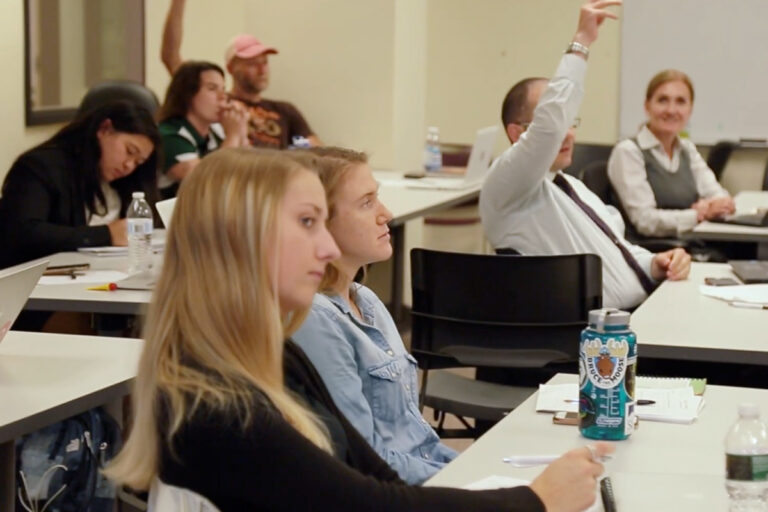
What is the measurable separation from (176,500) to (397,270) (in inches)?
180

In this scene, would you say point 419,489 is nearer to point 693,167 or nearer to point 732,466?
point 732,466

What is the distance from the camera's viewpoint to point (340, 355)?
2.04m

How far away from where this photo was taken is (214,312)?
152cm

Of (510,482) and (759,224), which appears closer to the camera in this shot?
(510,482)

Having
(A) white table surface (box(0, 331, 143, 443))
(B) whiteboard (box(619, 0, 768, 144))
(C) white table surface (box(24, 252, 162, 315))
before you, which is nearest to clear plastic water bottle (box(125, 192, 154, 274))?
(C) white table surface (box(24, 252, 162, 315))

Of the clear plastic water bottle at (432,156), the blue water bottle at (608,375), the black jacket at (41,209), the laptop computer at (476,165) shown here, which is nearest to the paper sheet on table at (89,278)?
the black jacket at (41,209)

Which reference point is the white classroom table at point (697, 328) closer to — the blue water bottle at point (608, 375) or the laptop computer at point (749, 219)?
the blue water bottle at point (608, 375)

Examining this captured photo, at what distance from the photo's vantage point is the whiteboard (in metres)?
7.35

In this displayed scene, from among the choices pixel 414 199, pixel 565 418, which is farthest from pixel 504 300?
pixel 414 199

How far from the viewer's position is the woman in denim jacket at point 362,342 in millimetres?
2037

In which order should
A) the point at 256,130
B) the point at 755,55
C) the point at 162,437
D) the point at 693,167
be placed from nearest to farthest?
the point at 162,437 → the point at 693,167 → the point at 256,130 → the point at 755,55

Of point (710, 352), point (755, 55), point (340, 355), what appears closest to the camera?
point (340, 355)

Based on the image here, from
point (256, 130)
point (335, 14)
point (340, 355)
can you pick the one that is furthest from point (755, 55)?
point (340, 355)

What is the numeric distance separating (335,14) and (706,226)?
2.74 meters
